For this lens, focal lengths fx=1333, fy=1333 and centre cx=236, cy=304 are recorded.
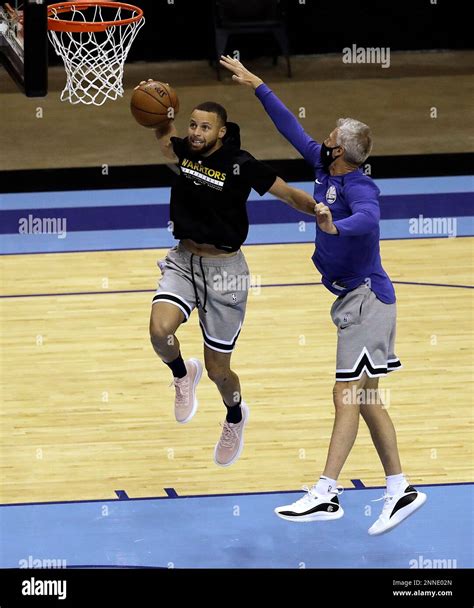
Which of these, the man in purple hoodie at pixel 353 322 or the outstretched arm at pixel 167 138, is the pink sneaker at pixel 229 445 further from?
the outstretched arm at pixel 167 138

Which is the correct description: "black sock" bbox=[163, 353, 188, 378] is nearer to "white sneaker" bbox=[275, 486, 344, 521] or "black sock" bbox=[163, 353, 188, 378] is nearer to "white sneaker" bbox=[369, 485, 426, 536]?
"white sneaker" bbox=[275, 486, 344, 521]

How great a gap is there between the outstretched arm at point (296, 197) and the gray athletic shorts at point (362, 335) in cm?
48

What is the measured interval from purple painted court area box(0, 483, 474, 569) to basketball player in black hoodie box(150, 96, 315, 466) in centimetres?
71

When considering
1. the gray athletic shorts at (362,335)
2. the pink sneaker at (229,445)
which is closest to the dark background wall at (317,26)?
the pink sneaker at (229,445)

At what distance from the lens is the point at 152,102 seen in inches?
269

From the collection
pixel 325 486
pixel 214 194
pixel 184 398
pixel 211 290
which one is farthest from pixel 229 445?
pixel 214 194

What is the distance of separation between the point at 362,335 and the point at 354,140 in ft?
3.10

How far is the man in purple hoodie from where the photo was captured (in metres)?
6.40

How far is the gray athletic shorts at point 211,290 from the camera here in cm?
702

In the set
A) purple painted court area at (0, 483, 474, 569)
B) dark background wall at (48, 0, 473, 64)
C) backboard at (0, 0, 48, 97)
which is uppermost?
dark background wall at (48, 0, 473, 64)

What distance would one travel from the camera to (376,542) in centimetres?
686

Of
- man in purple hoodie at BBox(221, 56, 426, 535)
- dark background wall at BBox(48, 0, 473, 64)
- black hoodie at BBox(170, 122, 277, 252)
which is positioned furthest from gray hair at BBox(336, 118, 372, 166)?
dark background wall at BBox(48, 0, 473, 64)

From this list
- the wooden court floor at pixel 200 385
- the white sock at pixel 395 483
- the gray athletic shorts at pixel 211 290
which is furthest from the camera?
the wooden court floor at pixel 200 385

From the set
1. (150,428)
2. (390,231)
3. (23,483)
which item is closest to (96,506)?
(23,483)
